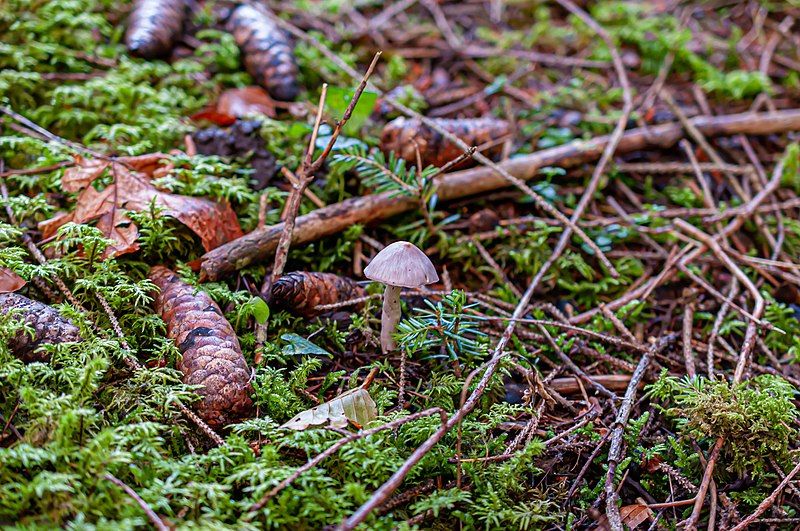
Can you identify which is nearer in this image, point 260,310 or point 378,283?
point 260,310

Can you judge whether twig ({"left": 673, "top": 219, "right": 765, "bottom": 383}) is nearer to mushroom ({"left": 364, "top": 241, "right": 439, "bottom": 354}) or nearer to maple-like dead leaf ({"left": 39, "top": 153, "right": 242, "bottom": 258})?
mushroom ({"left": 364, "top": 241, "right": 439, "bottom": 354})

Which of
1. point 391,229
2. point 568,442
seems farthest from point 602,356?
point 391,229

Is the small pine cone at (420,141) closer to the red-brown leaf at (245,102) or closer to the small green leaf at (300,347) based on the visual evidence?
the red-brown leaf at (245,102)

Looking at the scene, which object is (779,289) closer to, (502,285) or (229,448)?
(502,285)

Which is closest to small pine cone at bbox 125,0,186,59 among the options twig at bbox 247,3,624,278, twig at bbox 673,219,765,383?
twig at bbox 247,3,624,278

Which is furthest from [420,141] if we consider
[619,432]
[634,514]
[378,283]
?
[634,514]

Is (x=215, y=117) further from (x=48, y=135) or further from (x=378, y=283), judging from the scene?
(x=378, y=283)

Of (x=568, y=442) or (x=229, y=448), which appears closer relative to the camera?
(x=229, y=448)
